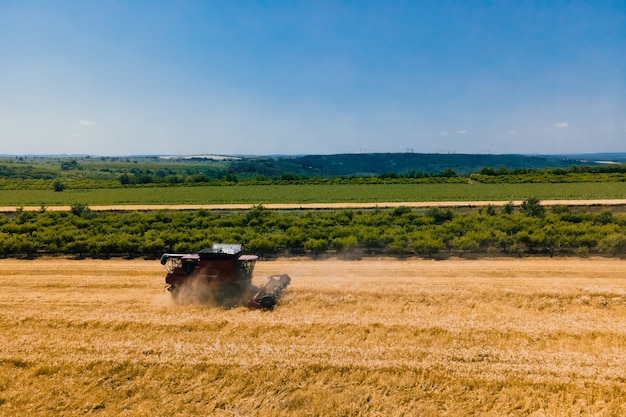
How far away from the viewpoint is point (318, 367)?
9430 millimetres

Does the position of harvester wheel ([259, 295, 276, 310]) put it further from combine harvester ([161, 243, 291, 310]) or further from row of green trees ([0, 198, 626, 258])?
row of green trees ([0, 198, 626, 258])

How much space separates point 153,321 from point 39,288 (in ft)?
26.4

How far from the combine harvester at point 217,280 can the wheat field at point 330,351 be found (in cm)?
62

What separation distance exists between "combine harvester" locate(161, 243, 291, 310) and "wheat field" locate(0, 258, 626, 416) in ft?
2.04

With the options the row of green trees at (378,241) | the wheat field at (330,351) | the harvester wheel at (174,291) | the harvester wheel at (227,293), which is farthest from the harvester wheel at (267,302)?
the row of green trees at (378,241)

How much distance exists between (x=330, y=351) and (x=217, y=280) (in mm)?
5510

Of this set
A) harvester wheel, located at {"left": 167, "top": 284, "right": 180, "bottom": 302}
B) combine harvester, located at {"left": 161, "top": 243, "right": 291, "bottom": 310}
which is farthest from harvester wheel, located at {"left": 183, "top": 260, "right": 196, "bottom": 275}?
harvester wheel, located at {"left": 167, "top": 284, "right": 180, "bottom": 302}

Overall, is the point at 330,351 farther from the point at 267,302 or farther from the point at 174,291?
the point at 174,291

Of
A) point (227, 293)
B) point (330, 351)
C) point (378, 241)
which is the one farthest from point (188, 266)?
point (378, 241)

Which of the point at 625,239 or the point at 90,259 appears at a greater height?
the point at 625,239

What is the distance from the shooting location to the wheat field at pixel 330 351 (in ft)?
27.5

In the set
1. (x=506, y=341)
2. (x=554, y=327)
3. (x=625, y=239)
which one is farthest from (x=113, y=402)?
(x=625, y=239)

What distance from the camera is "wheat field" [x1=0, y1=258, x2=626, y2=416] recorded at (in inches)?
329

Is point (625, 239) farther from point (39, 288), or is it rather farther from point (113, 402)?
point (39, 288)
